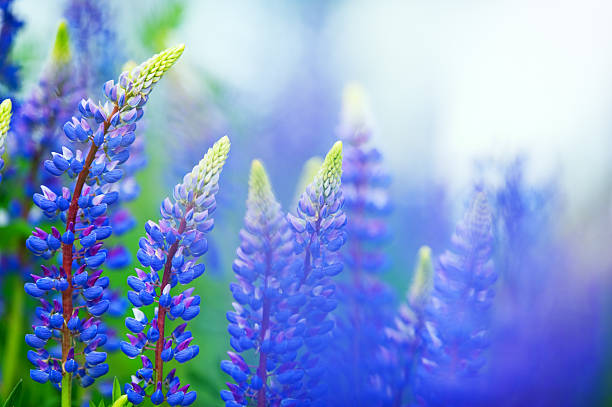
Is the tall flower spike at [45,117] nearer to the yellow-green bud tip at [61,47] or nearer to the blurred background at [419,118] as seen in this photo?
the yellow-green bud tip at [61,47]

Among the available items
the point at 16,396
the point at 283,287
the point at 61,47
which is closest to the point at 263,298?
the point at 283,287

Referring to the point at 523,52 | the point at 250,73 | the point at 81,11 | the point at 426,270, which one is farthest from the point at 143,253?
the point at 250,73

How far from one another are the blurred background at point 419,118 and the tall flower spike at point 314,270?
0.20 meters

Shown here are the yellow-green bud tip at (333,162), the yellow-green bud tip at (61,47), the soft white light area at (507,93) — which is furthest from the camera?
the soft white light area at (507,93)

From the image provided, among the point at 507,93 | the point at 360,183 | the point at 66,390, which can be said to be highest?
the point at 507,93

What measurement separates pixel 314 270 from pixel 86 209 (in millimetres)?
189

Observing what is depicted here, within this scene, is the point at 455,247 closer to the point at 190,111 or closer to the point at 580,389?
the point at 580,389

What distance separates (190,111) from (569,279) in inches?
28.5

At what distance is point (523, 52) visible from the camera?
1.08 meters

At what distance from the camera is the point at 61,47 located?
2.26 ft

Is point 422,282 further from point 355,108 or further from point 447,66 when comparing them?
point 447,66

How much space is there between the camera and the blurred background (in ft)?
2.38

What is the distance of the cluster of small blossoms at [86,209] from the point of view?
50cm

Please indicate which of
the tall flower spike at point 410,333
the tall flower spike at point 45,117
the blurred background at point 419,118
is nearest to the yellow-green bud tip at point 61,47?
the tall flower spike at point 45,117
